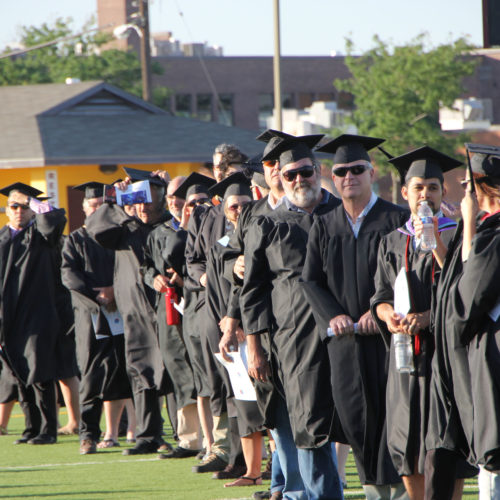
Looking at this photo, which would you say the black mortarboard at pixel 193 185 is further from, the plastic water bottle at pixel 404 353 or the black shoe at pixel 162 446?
the plastic water bottle at pixel 404 353

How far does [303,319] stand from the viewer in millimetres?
6227

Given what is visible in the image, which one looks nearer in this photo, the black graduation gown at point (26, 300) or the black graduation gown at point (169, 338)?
the black graduation gown at point (169, 338)

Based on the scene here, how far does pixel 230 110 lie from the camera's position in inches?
2356

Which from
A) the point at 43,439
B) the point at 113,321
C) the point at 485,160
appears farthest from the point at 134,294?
the point at 485,160

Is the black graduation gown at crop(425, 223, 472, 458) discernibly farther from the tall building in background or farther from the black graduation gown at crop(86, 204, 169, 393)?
the black graduation gown at crop(86, 204, 169, 393)

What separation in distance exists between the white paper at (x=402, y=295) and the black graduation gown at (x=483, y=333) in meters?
0.47

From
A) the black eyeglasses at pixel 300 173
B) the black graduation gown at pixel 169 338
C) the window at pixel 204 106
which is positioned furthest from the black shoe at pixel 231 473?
the window at pixel 204 106

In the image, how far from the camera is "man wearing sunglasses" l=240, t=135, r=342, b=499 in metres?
6.11

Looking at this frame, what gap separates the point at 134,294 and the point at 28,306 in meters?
1.65

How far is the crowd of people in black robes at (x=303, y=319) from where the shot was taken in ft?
16.9

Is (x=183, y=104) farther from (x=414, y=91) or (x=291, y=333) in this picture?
(x=291, y=333)

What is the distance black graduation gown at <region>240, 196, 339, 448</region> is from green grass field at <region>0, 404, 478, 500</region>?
113 centimetres

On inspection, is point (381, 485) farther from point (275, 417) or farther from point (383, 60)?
point (383, 60)

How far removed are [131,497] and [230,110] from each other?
53.1 meters
